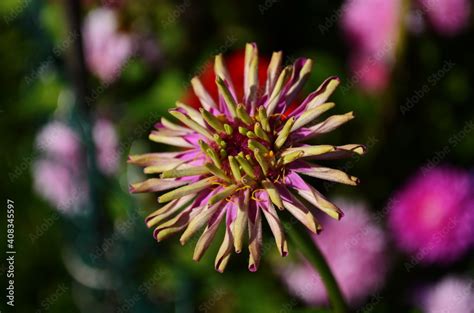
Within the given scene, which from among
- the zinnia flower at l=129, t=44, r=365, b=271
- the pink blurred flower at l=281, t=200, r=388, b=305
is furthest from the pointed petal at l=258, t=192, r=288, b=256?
the pink blurred flower at l=281, t=200, r=388, b=305

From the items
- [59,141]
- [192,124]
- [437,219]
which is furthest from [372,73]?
[192,124]

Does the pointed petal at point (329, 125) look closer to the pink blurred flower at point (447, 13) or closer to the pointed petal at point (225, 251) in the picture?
the pointed petal at point (225, 251)

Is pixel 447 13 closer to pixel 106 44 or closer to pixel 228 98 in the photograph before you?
pixel 106 44

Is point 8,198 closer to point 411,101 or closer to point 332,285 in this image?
point 411,101

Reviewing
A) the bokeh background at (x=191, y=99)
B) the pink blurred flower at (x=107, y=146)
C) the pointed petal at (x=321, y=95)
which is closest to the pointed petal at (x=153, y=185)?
the pointed petal at (x=321, y=95)

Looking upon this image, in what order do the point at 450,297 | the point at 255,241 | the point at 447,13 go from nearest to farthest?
1. the point at 255,241
2. the point at 450,297
3. the point at 447,13

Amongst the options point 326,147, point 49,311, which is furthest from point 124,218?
point 326,147

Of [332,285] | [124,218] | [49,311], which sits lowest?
[49,311]
